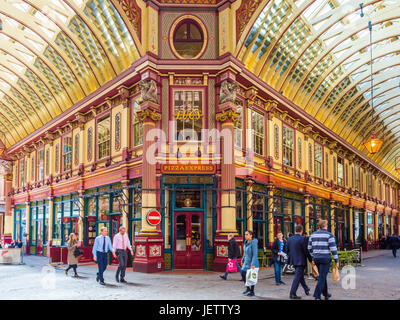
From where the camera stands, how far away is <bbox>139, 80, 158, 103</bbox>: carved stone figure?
15828mm

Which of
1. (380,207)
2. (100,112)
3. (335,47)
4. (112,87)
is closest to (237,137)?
(112,87)

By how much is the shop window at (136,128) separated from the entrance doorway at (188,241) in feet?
12.9

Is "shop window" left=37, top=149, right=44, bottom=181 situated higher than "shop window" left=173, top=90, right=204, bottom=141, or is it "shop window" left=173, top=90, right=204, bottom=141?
"shop window" left=173, top=90, right=204, bottom=141

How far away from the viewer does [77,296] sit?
32.2 feet

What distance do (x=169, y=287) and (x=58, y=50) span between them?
15.1 m

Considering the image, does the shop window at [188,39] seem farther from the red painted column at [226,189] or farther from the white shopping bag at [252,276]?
the white shopping bag at [252,276]

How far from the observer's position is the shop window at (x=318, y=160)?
2630 centimetres

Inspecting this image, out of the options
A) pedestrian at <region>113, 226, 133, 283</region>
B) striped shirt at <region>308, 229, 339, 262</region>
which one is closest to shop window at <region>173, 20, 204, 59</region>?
pedestrian at <region>113, 226, 133, 283</region>

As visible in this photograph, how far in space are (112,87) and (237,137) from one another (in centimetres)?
666

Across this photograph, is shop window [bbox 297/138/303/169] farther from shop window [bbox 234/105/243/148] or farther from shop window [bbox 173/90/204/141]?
shop window [bbox 173/90/204/141]

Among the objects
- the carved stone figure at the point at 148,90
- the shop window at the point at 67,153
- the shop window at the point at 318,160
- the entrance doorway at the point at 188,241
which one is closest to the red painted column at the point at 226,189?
the entrance doorway at the point at 188,241

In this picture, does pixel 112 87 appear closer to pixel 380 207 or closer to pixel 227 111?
pixel 227 111

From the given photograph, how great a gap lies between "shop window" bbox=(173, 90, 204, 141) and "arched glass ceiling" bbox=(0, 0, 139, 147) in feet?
10.2

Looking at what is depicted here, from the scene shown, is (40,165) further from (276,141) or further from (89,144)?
(276,141)
